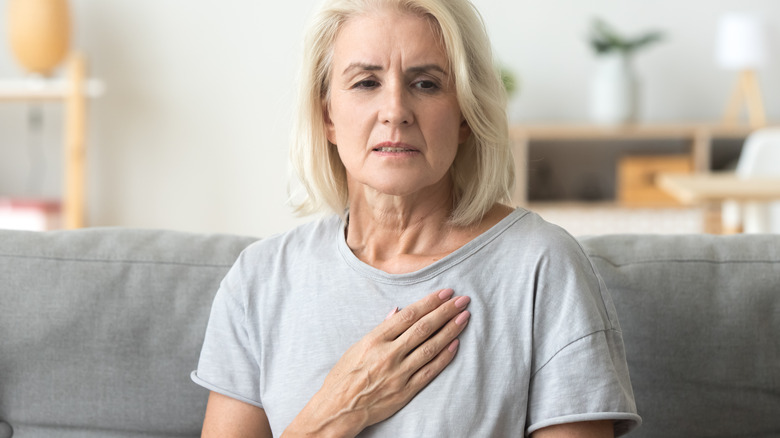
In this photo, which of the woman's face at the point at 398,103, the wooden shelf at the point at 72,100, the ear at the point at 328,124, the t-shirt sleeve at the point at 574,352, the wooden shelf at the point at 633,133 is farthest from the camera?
the wooden shelf at the point at 633,133

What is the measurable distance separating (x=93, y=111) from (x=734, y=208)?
10.3 ft

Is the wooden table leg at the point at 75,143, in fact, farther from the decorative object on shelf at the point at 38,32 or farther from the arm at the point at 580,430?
the arm at the point at 580,430

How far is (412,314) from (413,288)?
44 millimetres

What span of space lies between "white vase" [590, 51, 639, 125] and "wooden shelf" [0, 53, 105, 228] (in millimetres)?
2401

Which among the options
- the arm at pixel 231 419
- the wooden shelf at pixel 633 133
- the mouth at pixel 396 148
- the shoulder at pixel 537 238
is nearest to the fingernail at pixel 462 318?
the shoulder at pixel 537 238

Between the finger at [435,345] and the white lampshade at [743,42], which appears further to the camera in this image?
the white lampshade at [743,42]

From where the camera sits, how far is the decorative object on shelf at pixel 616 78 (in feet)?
14.4

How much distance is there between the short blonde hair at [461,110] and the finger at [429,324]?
0.44 feet

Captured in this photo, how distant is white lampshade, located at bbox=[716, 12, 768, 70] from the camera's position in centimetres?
435

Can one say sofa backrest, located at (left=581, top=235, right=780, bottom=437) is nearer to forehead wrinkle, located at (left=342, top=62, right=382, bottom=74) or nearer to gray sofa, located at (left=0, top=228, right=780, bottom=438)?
gray sofa, located at (left=0, top=228, right=780, bottom=438)

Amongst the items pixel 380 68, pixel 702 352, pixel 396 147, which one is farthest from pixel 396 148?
pixel 702 352

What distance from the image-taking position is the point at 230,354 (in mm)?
1252

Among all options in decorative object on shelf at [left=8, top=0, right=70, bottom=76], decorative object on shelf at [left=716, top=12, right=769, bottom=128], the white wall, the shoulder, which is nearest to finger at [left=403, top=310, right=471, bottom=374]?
the shoulder

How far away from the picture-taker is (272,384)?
121 centimetres
